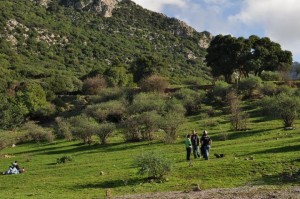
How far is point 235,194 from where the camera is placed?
19.1 meters

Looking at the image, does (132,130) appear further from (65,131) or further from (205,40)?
(205,40)

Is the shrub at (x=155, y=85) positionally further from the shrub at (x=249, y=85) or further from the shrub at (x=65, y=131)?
the shrub at (x=65, y=131)

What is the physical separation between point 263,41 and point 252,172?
71.4m

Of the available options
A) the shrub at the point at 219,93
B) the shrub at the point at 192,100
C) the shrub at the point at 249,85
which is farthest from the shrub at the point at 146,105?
the shrub at the point at 249,85

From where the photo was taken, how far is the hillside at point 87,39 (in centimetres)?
13262

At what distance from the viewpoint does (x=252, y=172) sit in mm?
23500

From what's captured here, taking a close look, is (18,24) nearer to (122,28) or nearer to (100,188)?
(122,28)

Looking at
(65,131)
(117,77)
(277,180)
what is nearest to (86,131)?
(65,131)

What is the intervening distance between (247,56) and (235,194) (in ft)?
235

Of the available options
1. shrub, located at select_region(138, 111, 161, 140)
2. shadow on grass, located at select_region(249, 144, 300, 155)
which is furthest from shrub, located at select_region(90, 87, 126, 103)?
shadow on grass, located at select_region(249, 144, 300, 155)

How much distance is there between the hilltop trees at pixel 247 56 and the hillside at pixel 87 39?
23.5m

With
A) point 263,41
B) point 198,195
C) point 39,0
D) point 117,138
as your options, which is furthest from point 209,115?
point 39,0

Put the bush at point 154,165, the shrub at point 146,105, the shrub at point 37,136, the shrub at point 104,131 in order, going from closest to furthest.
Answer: the bush at point 154,165, the shrub at point 104,131, the shrub at point 37,136, the shrub at point 146,105

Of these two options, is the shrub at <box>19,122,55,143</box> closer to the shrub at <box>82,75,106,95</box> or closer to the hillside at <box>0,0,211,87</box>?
the shrub at <box>82,75,106,95</box>
